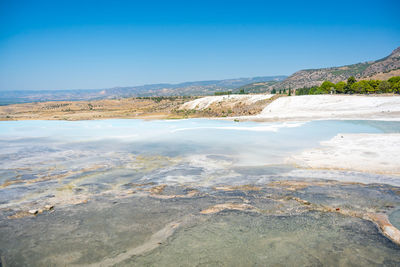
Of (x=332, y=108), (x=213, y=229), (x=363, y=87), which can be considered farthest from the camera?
(x=363, y=87)

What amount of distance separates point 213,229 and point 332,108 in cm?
3778

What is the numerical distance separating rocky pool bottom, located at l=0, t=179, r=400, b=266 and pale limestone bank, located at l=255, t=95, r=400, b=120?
86.6 feet

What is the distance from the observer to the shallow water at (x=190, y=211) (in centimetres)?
640

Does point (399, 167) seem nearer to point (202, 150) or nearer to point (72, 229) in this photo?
point (202, 150)

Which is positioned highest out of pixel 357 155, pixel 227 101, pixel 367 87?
pixel 367 87

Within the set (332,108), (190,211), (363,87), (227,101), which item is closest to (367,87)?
(363,87)

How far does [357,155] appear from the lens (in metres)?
14.6

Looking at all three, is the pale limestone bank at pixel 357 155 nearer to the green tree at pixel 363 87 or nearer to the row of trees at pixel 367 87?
the row of trees at pixel 367 87

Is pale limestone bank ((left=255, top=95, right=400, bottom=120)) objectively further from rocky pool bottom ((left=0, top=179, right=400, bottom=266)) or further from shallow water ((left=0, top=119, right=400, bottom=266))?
rocky pool bottom ((left=0, top=179, right=400, bottom=266))

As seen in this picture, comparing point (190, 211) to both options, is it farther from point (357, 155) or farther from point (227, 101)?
point (227, 101)

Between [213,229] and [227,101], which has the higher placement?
[227,101]

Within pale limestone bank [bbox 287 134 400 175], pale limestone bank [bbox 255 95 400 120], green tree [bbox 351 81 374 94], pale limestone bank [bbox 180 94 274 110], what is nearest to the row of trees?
green tree [bbox 351 81 374 94]

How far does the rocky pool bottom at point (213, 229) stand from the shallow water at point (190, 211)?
3cm

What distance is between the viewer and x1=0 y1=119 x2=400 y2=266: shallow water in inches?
252
